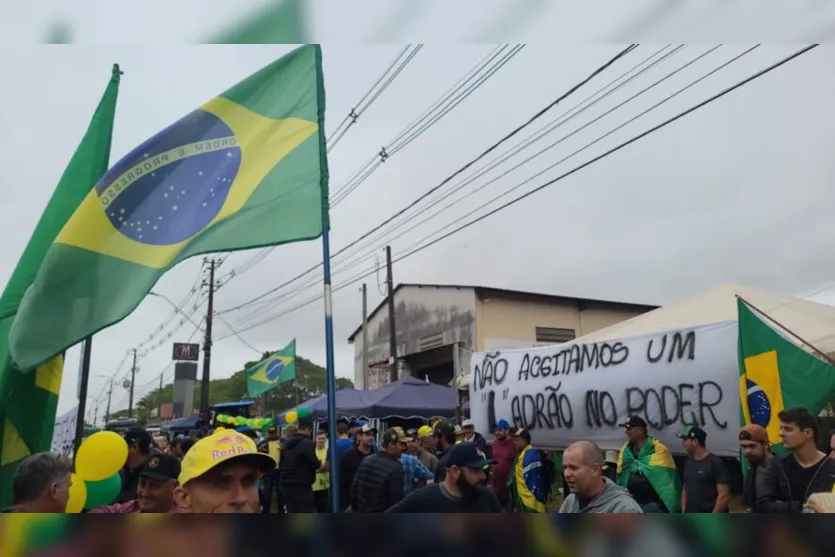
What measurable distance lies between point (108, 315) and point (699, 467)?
185 inches

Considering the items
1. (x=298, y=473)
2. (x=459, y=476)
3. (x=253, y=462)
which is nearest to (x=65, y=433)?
(x=298, y=473)

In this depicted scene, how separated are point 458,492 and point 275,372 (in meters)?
20.0

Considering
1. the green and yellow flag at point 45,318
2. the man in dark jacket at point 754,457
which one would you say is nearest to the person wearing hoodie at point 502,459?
the man in dark jacket at point 754,457

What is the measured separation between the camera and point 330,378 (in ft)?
11.2

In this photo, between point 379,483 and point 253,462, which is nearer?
point 253,462

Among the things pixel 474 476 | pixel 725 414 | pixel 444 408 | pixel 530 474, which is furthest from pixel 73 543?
pixel 444 408

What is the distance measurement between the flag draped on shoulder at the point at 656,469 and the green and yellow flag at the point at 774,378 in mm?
790

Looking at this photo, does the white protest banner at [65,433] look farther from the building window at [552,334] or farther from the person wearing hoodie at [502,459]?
the building window at [552,334]

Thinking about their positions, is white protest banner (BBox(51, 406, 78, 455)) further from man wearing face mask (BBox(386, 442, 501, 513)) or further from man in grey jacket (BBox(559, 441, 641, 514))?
man in grey jacket (BBox(559, 441, 641, 514))

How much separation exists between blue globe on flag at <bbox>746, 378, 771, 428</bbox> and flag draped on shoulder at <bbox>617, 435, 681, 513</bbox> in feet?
2.89

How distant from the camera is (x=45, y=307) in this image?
377 cm

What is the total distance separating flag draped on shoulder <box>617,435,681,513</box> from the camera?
5.91 m

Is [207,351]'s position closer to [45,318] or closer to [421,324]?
[421,324]

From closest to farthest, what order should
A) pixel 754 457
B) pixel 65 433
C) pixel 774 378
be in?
pixel 754 457, pixel 774 378, pixel 65 433
